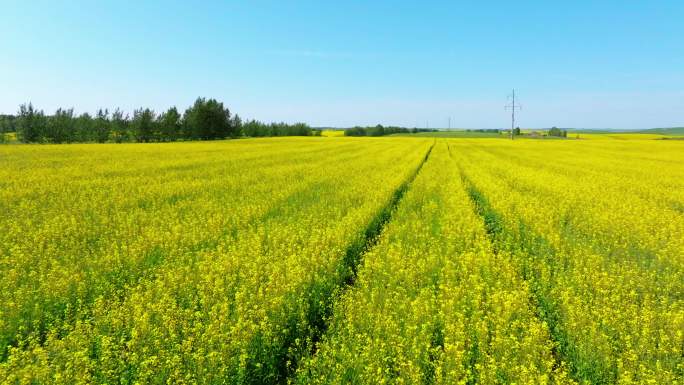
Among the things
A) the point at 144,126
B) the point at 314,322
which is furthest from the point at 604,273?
the point at 144,126

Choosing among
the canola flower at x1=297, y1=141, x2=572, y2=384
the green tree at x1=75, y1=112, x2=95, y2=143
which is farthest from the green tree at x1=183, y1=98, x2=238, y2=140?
the canola flower at x1=297, y1=141, x2=572, y2=384

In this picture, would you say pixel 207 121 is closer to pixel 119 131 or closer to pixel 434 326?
pixel 119 131

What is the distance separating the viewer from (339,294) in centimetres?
619

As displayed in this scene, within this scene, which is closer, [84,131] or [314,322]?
[314,322]

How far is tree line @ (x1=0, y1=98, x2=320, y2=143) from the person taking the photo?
75125mm

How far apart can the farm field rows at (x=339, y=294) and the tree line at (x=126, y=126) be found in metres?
79.4

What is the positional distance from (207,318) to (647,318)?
5960 mm

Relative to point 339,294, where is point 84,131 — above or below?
above

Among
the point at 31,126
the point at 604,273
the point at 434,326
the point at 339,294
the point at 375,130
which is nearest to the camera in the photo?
the point at 434,326

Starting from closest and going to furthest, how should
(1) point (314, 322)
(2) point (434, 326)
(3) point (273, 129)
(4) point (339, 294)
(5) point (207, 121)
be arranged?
(2) point (434, 326) < (1) point (314, 322) < (4) point (339, 294) < (5) point (207, 121) < (3) point (273, 129)

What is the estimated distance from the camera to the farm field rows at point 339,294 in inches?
166

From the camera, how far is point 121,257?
7434mm

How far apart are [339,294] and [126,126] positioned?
94.7 meters

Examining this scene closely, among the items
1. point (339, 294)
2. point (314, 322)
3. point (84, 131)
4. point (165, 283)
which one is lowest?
point (314, 322)
